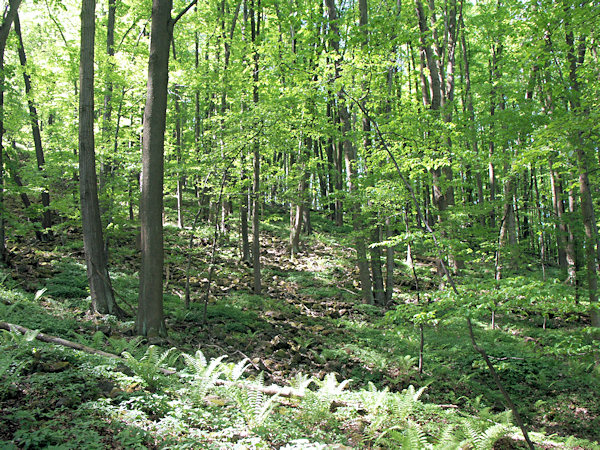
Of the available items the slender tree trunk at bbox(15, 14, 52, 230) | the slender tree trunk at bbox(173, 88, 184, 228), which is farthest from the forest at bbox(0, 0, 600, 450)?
the slender tree trunk at bbox(173, 88, 184, 228)

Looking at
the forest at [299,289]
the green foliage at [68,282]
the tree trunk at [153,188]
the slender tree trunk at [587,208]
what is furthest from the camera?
the green foliage at [68,282]

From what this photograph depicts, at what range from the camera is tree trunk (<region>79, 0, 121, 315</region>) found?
6.84 m

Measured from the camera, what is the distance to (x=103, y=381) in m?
3.79

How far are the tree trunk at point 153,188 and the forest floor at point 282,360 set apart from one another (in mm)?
462

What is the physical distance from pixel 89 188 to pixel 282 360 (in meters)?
4.82

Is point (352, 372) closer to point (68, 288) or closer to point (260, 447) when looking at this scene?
point (260, 447)

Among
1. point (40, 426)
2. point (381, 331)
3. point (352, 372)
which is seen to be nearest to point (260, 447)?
point (40, 426)

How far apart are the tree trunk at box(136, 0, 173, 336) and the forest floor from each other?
0.46 meters

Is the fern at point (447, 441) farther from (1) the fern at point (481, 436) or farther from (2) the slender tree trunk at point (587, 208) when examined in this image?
(2) the slender tree trunk at point (587, 208)

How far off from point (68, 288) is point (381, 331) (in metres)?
7.29

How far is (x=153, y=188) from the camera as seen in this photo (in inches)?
241

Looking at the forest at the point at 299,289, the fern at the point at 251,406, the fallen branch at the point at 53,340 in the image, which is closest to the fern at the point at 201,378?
the forest at the point at 299,289

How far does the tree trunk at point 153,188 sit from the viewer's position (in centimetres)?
608

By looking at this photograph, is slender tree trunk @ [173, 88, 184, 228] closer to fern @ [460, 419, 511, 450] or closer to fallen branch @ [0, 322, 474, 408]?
fallen branch @ [0, 322, 474, 408]
